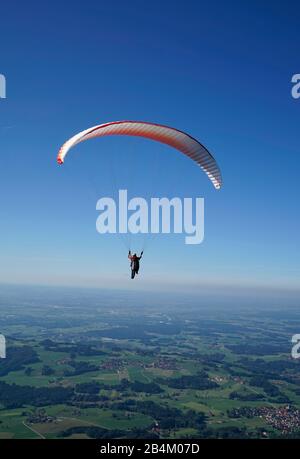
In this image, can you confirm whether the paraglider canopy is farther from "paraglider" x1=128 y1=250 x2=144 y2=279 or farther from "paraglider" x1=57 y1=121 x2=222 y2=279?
"paraglider" x1=128 y1=250 x2=144 y2=279

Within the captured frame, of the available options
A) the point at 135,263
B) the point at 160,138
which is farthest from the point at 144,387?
the point at 160,138

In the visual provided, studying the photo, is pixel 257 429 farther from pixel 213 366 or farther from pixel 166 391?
pixel 213 366

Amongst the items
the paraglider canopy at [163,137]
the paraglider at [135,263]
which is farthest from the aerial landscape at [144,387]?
the paraglider canopy at [163,137]

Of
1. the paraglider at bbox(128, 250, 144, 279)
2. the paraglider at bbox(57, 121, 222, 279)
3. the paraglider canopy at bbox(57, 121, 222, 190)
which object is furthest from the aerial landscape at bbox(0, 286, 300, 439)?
the paraglider canopy at bbox(57, 121, 222, 190)

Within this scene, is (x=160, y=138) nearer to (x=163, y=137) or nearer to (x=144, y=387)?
(x=163, y=137)

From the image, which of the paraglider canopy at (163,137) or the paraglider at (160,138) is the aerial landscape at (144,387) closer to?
the paraglider at (160,138)
